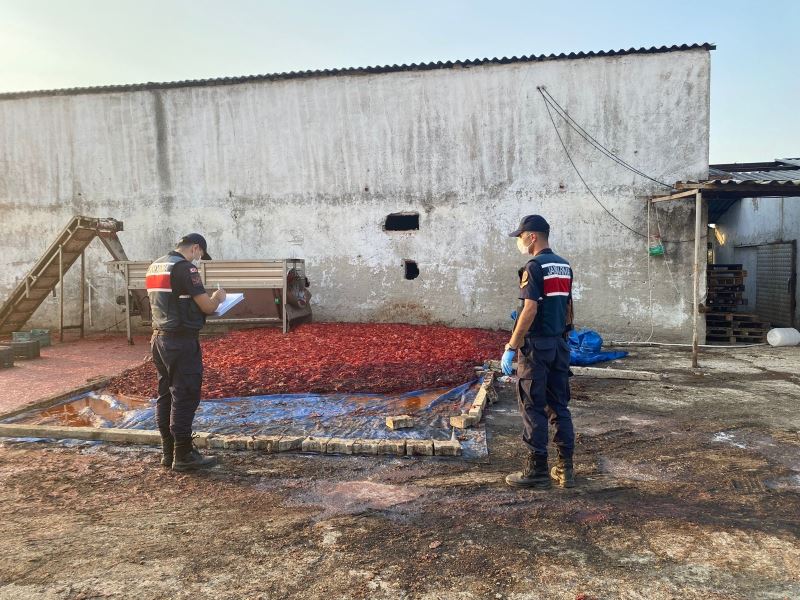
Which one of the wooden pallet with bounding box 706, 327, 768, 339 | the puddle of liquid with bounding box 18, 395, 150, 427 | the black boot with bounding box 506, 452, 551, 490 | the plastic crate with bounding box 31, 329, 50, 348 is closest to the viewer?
the black boot with bounding box 506, 452, 551, 490

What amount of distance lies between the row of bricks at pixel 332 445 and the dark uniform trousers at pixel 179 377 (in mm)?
487

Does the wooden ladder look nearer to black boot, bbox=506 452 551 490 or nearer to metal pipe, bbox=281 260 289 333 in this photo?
metal pipe, bbox=281 260 289 333

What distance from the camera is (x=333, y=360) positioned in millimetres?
8422

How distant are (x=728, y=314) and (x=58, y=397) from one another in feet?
42.8

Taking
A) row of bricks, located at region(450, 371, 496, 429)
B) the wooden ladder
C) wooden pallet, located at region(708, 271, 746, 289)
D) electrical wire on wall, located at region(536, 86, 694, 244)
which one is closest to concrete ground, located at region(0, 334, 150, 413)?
the wooden ladder

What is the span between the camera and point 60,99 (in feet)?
44.6

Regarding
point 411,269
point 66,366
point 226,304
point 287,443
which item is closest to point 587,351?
point 411,269

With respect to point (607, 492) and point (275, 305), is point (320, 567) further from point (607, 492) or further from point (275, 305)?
point (275, 305)

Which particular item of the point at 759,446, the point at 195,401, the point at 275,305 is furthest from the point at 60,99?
the point at 759,446

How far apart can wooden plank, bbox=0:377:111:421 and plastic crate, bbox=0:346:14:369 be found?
230 centimetres

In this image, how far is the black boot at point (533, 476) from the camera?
4062mm

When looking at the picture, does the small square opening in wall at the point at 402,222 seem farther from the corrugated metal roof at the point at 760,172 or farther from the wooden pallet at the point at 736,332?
the wooden pallet at the point at 736,332

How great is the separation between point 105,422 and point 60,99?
1142 centimetres

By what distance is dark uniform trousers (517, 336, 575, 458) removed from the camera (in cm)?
414
